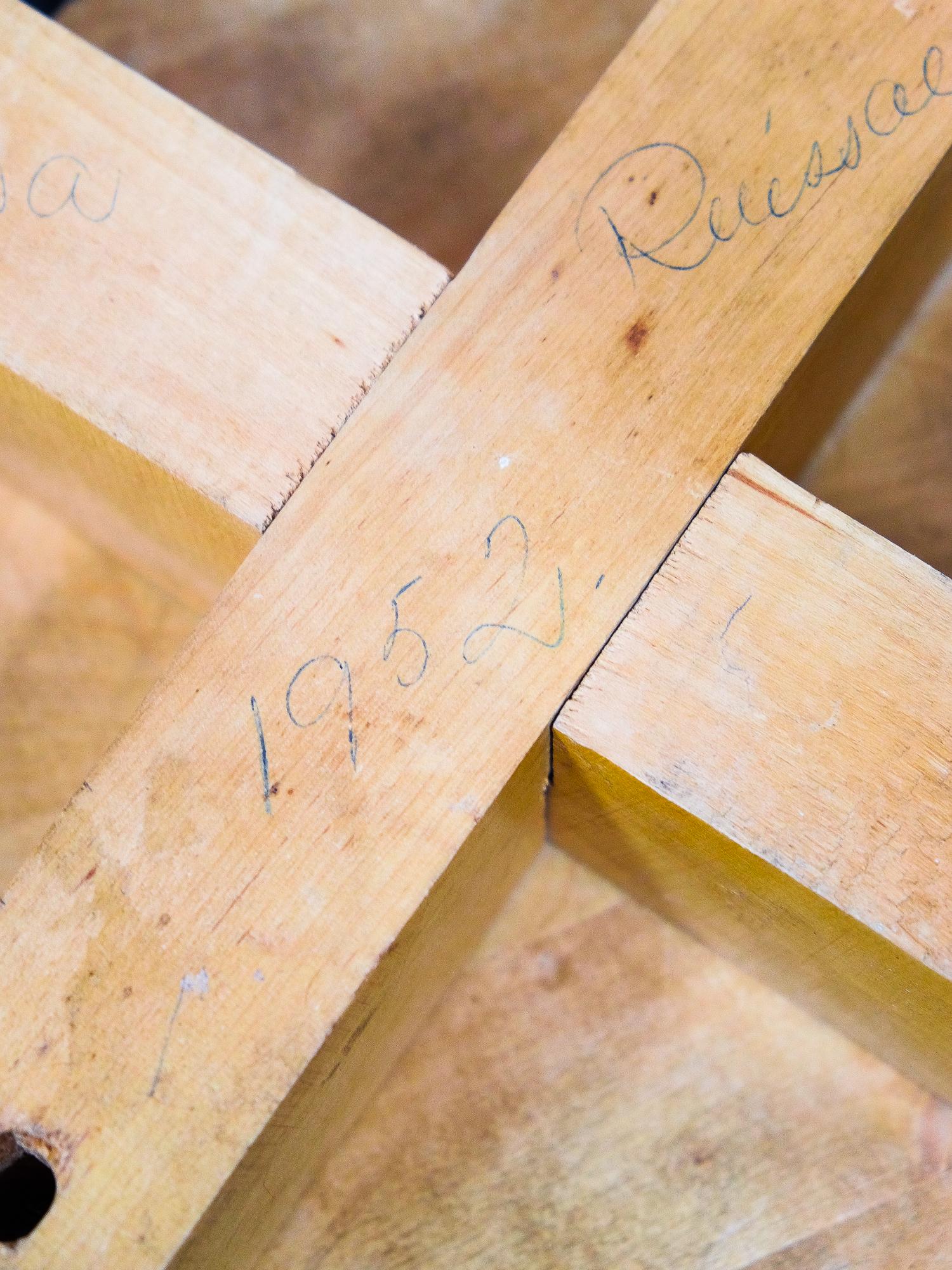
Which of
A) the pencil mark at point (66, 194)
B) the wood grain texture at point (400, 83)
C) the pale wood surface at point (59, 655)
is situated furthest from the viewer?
the wood grain texture at point (400, 83)

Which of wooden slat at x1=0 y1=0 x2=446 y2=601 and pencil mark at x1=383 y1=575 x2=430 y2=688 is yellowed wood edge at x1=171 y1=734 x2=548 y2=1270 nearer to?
pencil mark at x1=383 y1=575 x2=430 y2=688

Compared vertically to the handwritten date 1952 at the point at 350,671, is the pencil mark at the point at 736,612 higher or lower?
higher

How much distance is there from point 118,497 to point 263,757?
0.70 ft

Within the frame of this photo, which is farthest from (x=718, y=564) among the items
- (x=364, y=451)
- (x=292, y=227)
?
(x=292, y=227)

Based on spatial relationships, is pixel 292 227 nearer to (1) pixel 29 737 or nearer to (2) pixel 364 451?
(2) pixel 364 451

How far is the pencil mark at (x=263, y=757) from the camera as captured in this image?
0.54 metres

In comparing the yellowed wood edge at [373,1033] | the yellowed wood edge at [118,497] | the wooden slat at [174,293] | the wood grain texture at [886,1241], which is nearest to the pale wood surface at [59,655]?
the yellowed wood edge at [118,497]

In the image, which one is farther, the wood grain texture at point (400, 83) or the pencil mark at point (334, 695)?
the wood grain texture at point (400, 83)

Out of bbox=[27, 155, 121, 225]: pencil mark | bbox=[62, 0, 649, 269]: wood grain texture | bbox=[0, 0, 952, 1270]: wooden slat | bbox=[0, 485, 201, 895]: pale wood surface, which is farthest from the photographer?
bbox=[62, 0, 649, 269]: wood grain texture

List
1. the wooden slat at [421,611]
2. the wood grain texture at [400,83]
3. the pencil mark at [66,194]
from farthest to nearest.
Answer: the wood grain texture at [400,83] < the pencil mark at [66,194] < the wooden slat at [421,611]

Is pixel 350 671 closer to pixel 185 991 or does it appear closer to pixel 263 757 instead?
pixel 263 757

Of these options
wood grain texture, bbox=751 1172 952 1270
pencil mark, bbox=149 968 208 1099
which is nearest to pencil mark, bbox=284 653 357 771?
pencil mark, bbox=149 968 208 1099

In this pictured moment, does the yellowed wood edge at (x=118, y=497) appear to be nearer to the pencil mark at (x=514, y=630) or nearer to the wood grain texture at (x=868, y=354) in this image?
the pencil mark at (x=514, y=630)

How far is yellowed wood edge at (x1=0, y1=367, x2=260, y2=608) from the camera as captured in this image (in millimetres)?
595
